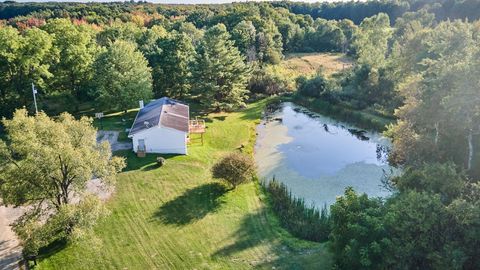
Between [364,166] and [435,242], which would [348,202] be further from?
[364,166]

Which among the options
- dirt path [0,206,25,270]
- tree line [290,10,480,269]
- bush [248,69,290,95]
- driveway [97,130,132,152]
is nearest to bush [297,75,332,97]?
bush [248,69,290,95]

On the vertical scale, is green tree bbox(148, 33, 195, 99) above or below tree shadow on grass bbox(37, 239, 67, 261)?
above

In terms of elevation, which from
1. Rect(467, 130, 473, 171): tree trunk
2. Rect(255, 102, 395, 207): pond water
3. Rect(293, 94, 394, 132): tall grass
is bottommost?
Rect(255, 102, 395, 207): pond water

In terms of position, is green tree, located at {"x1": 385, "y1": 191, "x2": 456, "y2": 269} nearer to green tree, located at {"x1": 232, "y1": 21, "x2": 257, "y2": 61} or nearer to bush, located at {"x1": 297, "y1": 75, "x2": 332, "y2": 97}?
bush, located at {"x1": 297, "y1": 75, "x2": 332, "y2": 97}

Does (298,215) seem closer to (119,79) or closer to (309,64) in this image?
(119,79)

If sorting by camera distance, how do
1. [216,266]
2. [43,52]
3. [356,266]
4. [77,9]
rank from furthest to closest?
[77,9] < [43,52] < [216,266] < [356,266]

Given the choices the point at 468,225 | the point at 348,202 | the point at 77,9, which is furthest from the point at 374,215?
the point at 77,9

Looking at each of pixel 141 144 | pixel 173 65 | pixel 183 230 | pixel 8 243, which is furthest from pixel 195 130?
pixel 8 243
